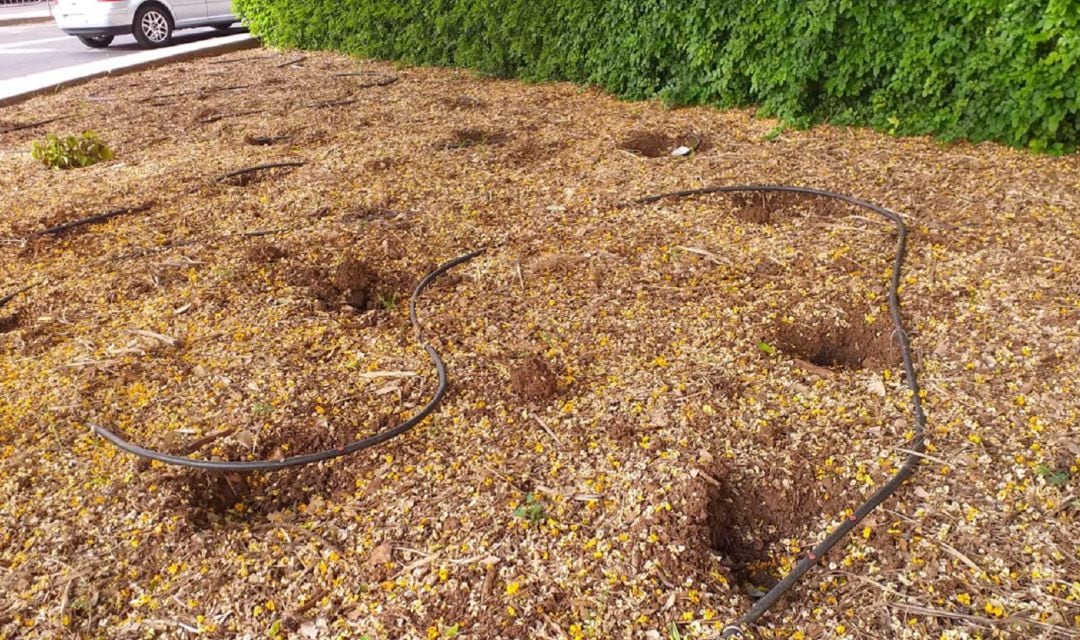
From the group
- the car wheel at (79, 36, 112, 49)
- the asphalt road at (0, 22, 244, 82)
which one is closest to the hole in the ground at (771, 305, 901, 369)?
the asphalt road at (0, 22, 244, 82)

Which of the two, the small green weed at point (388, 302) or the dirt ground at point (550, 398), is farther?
the small green weed at point (388, 302)

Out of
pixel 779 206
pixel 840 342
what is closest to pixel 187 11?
pixel 779 206

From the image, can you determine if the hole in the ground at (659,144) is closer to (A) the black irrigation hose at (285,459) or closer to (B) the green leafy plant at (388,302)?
(B) the green leafy plant at (388,302)

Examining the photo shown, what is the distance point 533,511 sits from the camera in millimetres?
2197

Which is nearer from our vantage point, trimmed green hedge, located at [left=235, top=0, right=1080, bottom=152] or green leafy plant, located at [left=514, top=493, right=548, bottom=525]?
green leafy plant, located at [left=514, top=493, right=548, bottom=525]

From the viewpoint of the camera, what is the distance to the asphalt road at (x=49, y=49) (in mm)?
10578

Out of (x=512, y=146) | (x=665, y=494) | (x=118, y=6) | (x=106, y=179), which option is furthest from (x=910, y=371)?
(x=118, y=6)

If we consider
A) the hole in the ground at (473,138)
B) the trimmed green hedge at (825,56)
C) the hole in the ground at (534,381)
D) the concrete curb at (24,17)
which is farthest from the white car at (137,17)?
the hole in the ground at (534,381)

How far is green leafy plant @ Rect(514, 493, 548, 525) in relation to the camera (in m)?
2.18

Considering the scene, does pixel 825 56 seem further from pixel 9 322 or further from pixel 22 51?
pixel 22 51

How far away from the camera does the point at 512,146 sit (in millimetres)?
5297

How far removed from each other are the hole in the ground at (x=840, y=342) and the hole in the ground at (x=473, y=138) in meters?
3.00

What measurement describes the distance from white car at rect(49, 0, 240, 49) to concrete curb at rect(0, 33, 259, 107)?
7.19 ft

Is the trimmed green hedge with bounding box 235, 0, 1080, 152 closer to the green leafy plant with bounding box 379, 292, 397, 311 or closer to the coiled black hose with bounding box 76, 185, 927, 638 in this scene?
the coiled black hose with bounding box 76, 185, 927, 638
